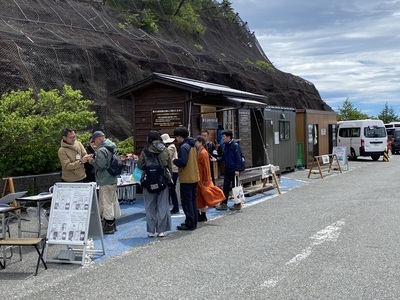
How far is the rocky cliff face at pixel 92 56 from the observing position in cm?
1761

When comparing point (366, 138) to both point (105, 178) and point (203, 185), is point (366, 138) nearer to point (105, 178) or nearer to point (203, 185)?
point (203, 185)

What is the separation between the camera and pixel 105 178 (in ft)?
27.8

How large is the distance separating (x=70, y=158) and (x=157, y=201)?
174 cm

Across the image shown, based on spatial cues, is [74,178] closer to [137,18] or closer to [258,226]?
[258,226]

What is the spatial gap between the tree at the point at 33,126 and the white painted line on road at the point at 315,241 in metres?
6.56

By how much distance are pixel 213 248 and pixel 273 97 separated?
101ft

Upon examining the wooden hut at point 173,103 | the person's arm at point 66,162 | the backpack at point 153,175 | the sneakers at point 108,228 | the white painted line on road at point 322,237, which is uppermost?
the wooden hut at point 173,103

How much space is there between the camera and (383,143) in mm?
27984

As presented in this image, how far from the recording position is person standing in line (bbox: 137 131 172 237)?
850cm

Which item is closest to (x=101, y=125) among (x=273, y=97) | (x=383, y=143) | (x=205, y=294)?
(x=205, y=294)

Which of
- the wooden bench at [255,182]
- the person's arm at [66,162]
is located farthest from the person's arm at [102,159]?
the wooden bench at [255,182]

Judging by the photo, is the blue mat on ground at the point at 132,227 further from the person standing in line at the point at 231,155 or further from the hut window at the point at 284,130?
the hut window at the point at 284,130

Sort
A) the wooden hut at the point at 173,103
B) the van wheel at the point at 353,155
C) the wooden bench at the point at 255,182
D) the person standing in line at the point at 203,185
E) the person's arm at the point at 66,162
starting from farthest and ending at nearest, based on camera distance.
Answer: the van wheel at the point at 353,155
the wooden bench at the point at 255,182
the wooden hut at the point at 173,103
the person standing in line at the point at 203,185
the person's arm at the point at 66,162

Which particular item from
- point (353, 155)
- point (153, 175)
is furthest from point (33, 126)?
point (353, 155)
